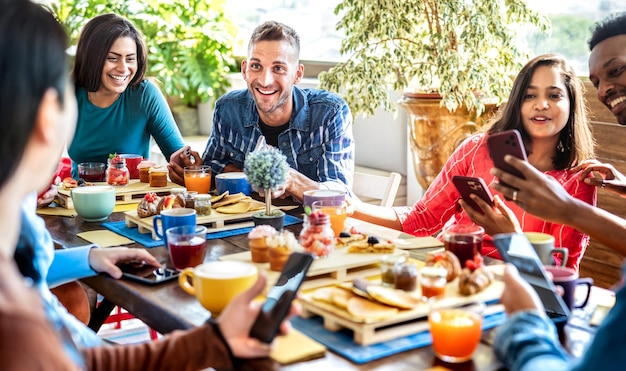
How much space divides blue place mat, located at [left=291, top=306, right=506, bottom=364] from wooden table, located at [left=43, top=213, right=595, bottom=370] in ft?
0.04

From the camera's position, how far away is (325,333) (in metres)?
1.43

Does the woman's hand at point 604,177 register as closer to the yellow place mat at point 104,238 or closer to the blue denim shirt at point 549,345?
the blue denim shirt at point 549,345

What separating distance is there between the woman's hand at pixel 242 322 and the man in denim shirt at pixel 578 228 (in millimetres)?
385

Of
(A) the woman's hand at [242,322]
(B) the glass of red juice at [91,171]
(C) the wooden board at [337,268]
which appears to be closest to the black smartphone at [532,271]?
(C) the wooden board at [337,268]

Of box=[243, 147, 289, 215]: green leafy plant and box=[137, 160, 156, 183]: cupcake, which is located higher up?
box=[243, 147, 289, 215]: green leafy plant

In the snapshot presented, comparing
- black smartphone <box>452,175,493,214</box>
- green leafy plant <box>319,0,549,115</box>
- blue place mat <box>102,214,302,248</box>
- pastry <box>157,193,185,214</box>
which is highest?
green leafy plant <box>319,0,549,115</box>

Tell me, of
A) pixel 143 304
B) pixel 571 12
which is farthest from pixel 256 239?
pixel 571 12

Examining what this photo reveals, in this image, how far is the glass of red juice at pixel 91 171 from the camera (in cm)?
283

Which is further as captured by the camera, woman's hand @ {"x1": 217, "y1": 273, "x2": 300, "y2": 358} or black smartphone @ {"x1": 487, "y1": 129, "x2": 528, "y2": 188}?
black smartphone @ {"x1": 487, "y1": 129, "x2": 528, "y2": 188}

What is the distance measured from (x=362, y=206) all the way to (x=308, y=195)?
40cm

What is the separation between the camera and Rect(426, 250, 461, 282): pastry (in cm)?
162

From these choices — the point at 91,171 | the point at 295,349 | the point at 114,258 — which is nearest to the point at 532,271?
the point at 295,349

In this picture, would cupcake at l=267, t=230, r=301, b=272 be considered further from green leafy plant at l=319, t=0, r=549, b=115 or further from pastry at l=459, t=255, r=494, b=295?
green leafy plant at l=319, t=0, r=549, b=115

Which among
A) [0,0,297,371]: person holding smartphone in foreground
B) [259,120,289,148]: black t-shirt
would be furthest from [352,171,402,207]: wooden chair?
[0,0,297,371]: person holding smartphone in foreground
